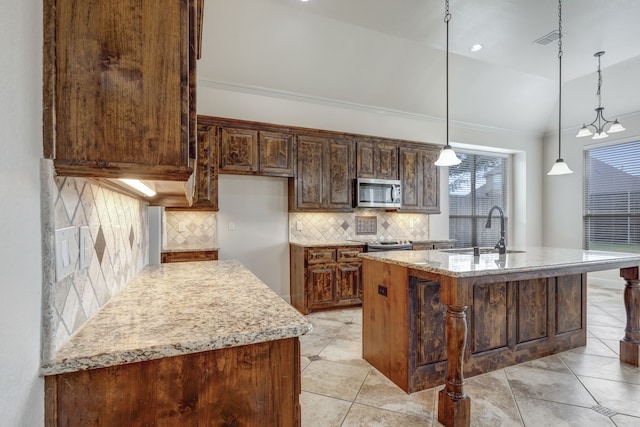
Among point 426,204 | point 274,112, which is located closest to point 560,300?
point 426,204

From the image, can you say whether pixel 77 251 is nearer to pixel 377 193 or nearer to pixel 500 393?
pixel 500 393

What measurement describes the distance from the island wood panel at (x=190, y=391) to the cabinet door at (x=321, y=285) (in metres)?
3.24

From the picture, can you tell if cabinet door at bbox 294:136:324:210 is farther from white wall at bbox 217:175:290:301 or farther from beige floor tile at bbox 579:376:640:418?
beige floor tile at bbox 579:376:640:418

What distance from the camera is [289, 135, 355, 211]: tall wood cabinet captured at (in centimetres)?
445

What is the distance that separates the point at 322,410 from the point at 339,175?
10.5ft

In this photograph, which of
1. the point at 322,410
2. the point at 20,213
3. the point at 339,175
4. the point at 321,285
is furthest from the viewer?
the point at 339,175

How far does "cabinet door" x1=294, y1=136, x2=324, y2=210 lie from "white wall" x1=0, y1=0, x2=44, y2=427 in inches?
148

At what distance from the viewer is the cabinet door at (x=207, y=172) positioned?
3904 mm

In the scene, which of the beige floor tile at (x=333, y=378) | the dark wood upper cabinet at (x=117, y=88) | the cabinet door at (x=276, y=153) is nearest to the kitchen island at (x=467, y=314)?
the beige floor tile at (x=333, y=378)

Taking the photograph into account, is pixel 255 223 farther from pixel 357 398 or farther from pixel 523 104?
pixel 523 104

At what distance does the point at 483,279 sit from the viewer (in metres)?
1.98

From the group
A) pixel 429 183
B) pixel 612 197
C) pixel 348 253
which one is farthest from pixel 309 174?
pixel 612 197

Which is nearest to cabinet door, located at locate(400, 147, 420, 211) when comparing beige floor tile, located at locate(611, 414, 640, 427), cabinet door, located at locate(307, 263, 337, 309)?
cabinet door, located at locate(307, 263, 337, 309)

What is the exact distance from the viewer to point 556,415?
2.03 meters
